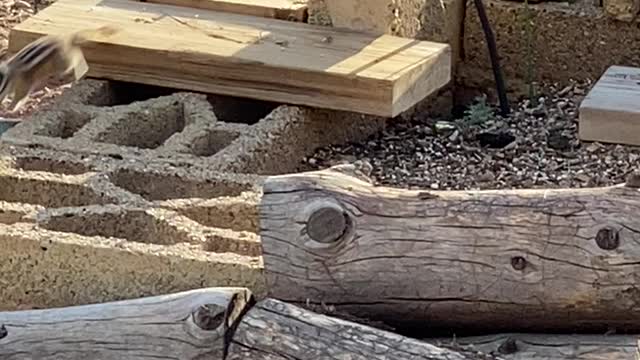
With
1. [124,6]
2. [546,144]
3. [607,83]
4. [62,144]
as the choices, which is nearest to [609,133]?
[607,83]

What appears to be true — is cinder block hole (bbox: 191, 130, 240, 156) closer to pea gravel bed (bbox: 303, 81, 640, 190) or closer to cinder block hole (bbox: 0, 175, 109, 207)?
pea gravel bed (bbox: 303, 81, 640, 190)

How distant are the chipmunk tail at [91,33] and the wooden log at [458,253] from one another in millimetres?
1780

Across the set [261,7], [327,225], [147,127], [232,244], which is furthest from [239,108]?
[327,225]

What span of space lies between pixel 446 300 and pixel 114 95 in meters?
2.12

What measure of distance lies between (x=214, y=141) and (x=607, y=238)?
69.4 inches

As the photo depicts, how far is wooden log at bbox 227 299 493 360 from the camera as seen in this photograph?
3008 mm

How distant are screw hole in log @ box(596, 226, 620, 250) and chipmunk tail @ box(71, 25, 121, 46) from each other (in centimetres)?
221

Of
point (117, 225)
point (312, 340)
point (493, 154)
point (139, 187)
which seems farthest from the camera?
point (493, 154)

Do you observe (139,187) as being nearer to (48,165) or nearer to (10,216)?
(48,165)

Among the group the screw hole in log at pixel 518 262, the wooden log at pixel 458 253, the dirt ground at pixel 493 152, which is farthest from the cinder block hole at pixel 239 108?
the screw hole in log at pixel 518 262

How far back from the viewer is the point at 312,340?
10.0 ft

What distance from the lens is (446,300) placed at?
3.21 meters

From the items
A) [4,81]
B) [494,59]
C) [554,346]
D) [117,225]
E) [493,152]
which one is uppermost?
[4,81]

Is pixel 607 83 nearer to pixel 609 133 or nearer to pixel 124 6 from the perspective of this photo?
pixel 609 133
